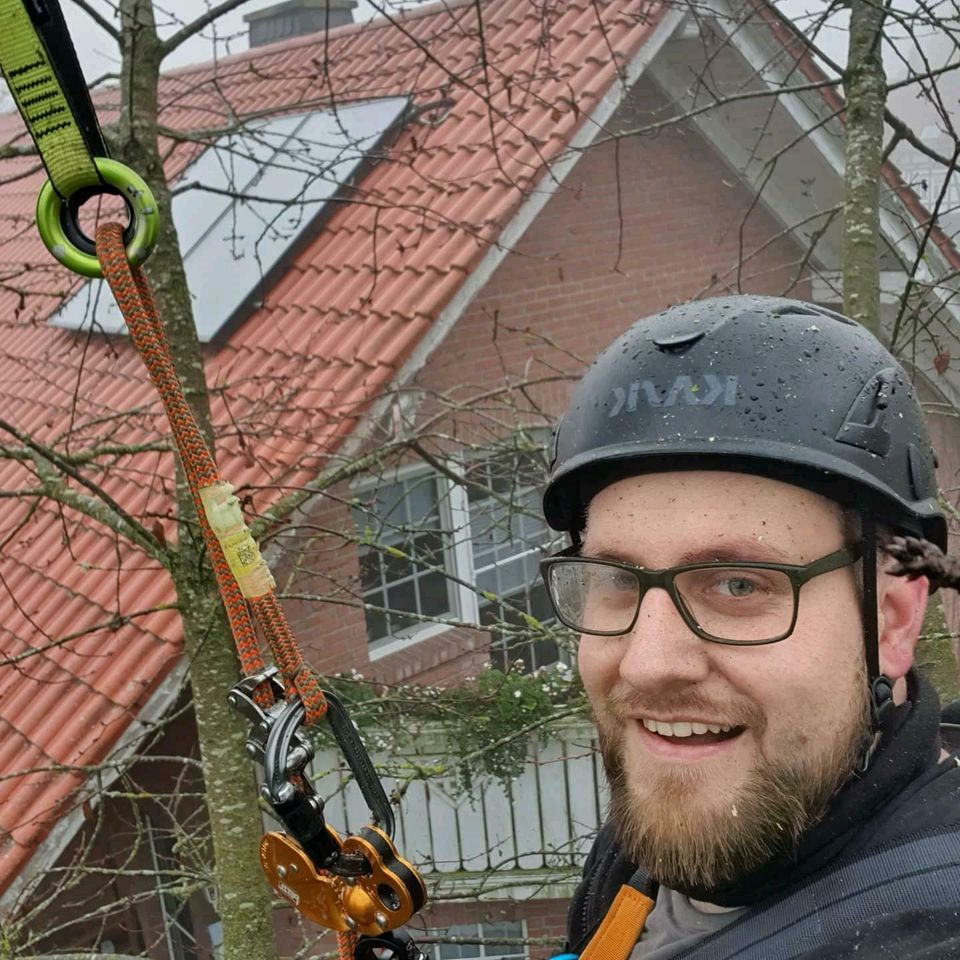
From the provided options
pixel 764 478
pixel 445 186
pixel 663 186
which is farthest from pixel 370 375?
pixel 764 478

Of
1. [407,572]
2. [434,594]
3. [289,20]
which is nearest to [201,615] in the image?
[407,572]

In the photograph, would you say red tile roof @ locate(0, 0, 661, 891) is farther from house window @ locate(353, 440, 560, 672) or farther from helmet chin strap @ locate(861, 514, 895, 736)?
helmet chin strap @ locate(861, 514, 895, 736)

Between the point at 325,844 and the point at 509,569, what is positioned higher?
the point at 509,569

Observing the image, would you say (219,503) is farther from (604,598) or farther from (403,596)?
(403,596)

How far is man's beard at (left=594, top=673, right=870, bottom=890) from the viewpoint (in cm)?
134

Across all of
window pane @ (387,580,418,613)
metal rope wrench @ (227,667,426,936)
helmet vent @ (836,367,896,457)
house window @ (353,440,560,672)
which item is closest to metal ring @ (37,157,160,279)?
metal rope wrench @ (227,667,426,936)

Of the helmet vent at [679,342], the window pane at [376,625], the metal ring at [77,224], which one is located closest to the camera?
the metal ring at [77,224]

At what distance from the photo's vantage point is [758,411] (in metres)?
1.59

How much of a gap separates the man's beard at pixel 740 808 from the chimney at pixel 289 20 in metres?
12.2

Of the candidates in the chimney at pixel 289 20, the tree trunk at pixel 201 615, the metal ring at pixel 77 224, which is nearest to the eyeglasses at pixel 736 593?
the metal ring at pixel 77 224

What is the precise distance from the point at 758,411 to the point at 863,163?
2.63 m

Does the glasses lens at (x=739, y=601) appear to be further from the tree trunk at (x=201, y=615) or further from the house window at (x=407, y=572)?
the house window at (x=407, y=572)

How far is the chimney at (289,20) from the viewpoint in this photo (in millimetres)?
12273

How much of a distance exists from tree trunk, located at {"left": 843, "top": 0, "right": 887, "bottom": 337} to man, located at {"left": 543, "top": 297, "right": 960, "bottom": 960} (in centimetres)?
228
